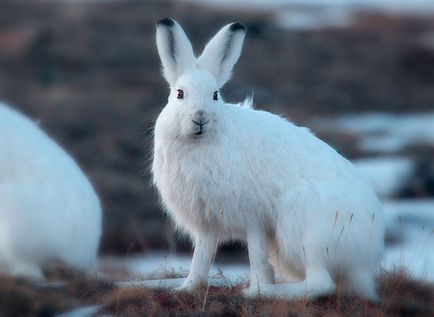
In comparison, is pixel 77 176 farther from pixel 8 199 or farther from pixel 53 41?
pixel 53 41

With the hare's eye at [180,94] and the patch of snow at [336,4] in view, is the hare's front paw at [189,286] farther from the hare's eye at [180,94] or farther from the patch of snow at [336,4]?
the patch of snow at [336,4]

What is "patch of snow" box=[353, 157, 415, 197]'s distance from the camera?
1586 centimetres

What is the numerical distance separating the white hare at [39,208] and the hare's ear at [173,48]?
4.18 ft

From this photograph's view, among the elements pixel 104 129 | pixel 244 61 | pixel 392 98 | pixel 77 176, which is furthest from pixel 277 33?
pixel 77 176

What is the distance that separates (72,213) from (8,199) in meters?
0.45

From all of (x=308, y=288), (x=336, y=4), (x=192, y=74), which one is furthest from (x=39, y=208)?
(x=336, y=4)

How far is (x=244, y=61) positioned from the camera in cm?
1595

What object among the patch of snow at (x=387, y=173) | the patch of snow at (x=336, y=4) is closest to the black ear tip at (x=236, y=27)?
the patch of snow at (x=387, y=173)

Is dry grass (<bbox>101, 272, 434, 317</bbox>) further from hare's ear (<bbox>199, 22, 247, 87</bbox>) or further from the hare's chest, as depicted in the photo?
hare's ear (<bbox>199, 22, 247, 87</bbox>)

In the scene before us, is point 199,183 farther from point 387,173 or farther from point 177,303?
point 387,173

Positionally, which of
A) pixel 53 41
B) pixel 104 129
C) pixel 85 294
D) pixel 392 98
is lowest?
pixel 85 294

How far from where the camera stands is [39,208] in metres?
6.85

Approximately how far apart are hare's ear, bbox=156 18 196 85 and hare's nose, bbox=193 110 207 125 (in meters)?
0.39

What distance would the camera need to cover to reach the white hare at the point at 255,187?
19.9ft
